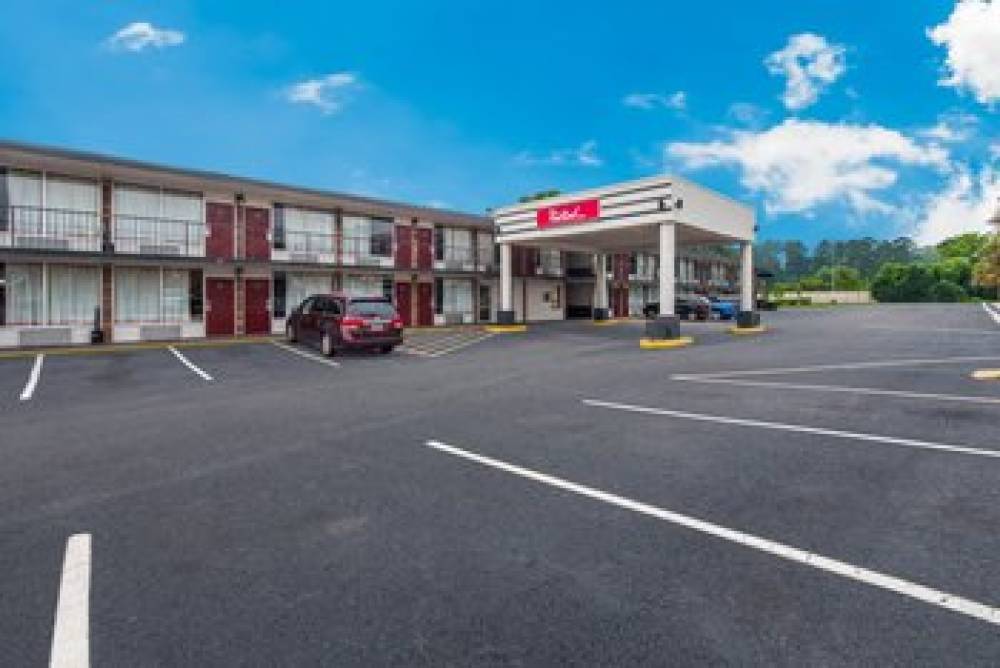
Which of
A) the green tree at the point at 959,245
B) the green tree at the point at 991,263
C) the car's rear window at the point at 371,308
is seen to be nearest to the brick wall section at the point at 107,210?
the car's rear window at the point at 371,308

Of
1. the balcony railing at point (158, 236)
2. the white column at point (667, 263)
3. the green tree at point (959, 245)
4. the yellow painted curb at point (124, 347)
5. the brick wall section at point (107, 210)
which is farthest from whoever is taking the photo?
the green tree at point (959, 245)

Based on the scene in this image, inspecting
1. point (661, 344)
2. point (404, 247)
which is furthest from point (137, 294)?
point (661, 344)

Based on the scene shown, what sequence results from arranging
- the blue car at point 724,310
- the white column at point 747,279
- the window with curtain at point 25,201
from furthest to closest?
the blue car at point 724,310
the white column at point 747,279
the window with curtain at point 25,201

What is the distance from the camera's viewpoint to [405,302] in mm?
26562

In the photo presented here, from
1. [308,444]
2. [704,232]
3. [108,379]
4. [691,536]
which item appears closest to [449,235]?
[704,232]

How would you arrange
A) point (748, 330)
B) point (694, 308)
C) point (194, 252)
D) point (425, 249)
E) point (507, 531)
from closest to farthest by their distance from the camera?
point (507, 531)
point (194, 252)
point (748, 330)
point (425, 249)
point (694, 308)

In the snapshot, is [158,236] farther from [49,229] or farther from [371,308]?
[371,308]

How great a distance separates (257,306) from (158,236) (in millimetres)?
4436

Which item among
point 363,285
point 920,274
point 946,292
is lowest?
point 363,285

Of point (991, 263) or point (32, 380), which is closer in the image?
point (32, 380)

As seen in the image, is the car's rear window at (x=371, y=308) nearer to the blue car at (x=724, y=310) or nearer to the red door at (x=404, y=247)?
the red door at (x=404, y=247)

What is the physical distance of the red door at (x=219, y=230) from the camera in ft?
66.2

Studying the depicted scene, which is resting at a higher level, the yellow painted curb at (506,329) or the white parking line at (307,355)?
the yellow painted curb at (506,329)

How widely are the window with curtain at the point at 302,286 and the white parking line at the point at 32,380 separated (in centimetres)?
942
